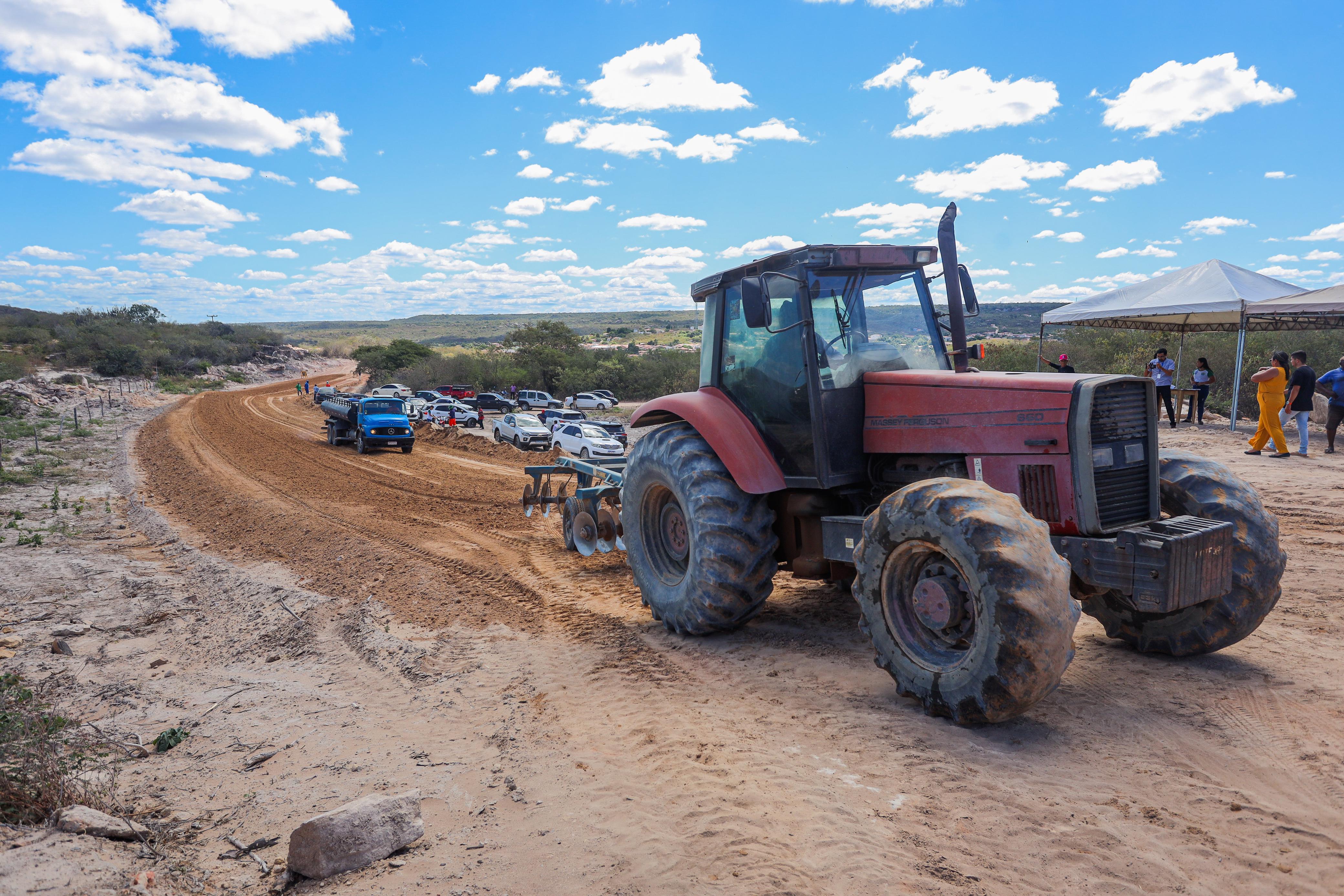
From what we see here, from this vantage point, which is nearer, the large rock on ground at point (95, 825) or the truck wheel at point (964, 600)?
the large rock on ground at point (95, 825)

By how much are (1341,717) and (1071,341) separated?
96.6ft

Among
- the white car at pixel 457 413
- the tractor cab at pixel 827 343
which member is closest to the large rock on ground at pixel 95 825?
the tractor cab at pixel 827 343

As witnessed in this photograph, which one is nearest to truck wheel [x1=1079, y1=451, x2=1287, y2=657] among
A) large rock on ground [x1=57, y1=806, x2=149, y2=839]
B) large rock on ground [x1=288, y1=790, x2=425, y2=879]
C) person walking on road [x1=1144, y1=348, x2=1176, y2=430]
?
large rock on ground [x1=288, y1=790, x2=425, y2=879]

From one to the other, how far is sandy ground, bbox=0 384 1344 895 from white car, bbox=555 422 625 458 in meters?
13.8

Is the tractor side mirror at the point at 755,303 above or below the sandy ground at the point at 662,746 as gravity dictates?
above

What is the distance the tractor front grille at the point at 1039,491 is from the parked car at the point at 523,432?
20868mm

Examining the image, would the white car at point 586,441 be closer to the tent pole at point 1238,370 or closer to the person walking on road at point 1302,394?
the tent pole at point 1238,370

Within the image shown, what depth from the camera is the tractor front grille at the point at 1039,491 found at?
475 centimetres

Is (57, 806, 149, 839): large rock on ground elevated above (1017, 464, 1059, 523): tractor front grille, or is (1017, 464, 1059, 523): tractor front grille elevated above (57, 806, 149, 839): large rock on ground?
(1017, 464, 1059, 523): tractor front grille

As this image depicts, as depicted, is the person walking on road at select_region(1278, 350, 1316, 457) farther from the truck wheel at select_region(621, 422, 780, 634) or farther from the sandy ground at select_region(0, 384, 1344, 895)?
the truck wheel at select_region(621, 422, 780, 634)

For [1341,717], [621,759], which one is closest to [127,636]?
[621,759]

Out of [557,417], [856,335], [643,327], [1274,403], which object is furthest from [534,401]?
[643,327]

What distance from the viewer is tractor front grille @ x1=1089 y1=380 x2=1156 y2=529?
4750mm

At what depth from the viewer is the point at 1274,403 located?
13531 mm
